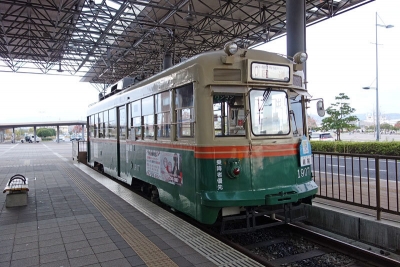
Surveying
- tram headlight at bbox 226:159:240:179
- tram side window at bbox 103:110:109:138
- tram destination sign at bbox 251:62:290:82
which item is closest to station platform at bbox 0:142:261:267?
tram headlight at bbox 226:159:240:179

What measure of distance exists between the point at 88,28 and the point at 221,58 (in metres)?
14.9

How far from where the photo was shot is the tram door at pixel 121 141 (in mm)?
8781

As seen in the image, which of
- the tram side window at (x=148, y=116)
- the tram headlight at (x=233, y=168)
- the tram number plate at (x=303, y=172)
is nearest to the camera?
the tram headlight at (x=233, y=168)

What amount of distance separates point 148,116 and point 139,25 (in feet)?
37.1

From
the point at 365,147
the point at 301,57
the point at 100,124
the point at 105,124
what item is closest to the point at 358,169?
the point at 365,147

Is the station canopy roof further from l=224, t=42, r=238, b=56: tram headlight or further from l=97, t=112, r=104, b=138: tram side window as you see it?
l=224, t=42, r=238, b=56: tram headlight

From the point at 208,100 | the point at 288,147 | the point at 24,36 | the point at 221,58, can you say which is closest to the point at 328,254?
the point at 288,147

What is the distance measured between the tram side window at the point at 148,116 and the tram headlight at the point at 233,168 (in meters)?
2.41

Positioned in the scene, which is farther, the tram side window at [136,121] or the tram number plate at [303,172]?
the tram side window at [136,121]

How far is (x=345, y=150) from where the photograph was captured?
18188 mm

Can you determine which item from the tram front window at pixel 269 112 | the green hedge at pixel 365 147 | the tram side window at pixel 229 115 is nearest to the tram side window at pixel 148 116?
the tram side window at pixel 229 115

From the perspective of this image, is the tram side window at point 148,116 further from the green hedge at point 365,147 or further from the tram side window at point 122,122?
the green hedge at point 365,147

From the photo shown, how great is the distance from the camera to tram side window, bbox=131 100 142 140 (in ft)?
24.8

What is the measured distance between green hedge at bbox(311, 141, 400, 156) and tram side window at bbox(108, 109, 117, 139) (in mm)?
10504
